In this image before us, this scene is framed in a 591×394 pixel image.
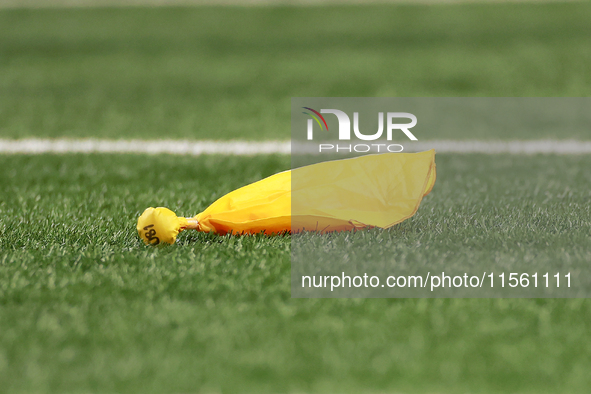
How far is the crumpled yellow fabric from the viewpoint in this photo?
92.0 inches

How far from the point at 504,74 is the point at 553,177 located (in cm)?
380

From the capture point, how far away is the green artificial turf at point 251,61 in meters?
5.81

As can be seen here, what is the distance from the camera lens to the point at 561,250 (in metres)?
2.21

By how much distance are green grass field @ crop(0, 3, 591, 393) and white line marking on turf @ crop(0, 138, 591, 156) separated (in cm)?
21

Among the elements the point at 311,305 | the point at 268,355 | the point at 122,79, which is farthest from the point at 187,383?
the point at 122,79

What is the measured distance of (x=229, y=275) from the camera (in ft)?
6.69

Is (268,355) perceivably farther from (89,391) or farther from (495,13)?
(495,13)

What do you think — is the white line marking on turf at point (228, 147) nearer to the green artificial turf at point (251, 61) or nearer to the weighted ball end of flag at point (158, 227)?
the green artificial turf at point (251, 61)

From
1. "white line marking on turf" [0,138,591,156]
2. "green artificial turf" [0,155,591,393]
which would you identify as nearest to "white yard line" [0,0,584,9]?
"white line marking on turf" [0,138,591,156]

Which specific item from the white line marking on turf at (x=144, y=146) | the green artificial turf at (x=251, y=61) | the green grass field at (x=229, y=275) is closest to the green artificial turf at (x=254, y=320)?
the green grass field at (x=229, y=275)

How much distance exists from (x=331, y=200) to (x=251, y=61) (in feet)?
19.2

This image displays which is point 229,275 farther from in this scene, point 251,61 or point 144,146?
point 251,61

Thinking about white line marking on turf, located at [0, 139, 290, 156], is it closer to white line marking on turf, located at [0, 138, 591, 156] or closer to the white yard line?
white line marking on turf, located at [0, 138, 591, 156]

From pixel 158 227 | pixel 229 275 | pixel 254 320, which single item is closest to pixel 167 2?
pixel 158 227
